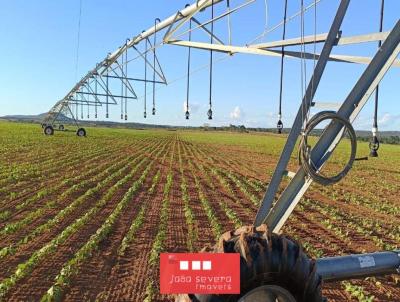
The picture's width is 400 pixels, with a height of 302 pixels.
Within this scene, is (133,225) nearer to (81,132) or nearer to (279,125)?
(279,125)

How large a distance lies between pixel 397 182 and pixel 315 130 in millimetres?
22637

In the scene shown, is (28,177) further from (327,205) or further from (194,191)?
(327,205)

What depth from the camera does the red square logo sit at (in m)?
2.23

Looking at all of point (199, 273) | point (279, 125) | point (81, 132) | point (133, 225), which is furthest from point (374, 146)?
point (81, 132)

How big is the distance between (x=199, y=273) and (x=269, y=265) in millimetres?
400

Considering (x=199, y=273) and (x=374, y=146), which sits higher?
(x=374, y=146)

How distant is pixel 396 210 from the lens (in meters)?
13.8

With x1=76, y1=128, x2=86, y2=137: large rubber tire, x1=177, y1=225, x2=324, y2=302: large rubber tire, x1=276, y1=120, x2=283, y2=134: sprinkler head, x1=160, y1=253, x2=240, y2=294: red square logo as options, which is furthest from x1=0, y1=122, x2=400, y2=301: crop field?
x1=76, y1=128, x2=86, y2=137: large rubber tire

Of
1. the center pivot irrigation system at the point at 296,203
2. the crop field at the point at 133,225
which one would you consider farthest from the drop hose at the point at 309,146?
the crop field at the point at 133,225

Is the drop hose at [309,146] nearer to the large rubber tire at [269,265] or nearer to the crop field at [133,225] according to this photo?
the large rubber tire at [269,265]

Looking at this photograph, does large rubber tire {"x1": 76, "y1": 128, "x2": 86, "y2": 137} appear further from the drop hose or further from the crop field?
the drop hose

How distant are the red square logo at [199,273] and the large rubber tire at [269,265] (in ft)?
0.23

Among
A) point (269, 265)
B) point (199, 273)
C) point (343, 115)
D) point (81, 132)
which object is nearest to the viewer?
point (199, 273)

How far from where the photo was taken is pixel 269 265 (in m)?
2.40
